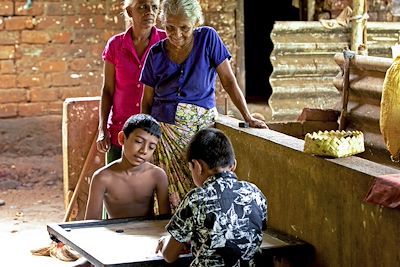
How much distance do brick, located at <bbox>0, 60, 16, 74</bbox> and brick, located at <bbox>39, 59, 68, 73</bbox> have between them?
27 cm

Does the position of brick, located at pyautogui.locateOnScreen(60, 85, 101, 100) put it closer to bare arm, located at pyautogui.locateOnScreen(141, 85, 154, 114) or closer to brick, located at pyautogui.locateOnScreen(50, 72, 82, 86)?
brick, located at pyautogui.locateOnScreen(50, 72, 82, 86)

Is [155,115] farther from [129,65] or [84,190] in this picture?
[84,190]

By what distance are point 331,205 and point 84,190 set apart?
2807 millimetres

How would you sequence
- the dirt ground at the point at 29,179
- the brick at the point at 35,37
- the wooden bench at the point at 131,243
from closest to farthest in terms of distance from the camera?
the wooden bench at the point at 131,243 → the dirt ground at the point at 29,179 → the brick at the point at 35,37

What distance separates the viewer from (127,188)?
5039 millimetres

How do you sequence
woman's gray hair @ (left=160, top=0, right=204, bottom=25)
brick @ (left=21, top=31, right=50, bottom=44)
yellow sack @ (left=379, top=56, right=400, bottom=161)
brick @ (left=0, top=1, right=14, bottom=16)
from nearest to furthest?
yellow sack @ (left=379, top=56, right=400, bottom=161)
woman's gray hair @ (left=160, top=0, right=204, bottom=25)
brick @ (left=0, top=1, right=14, bottom=16)
brick @ (left=21, top=31, right=50, bottom=44)

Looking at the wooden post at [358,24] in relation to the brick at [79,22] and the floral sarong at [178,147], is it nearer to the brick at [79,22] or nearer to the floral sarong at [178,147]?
the brick at [79,22]

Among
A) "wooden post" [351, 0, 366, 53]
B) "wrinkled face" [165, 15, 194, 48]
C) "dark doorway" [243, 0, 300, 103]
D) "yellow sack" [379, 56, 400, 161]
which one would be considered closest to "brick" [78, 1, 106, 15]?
"wooden post" [351, 0, 366, 53]

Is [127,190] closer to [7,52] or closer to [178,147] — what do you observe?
[178,147]

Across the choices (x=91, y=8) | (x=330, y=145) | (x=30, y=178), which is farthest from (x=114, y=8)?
(x=330, y=145)

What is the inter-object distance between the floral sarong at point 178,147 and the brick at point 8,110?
4.55 m

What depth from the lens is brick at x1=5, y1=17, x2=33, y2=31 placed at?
31.0 feet

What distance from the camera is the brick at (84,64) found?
379 inches

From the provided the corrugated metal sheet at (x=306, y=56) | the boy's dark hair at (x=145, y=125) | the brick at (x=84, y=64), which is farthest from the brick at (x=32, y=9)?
the boy's dark hair at (x=145, y=125)
